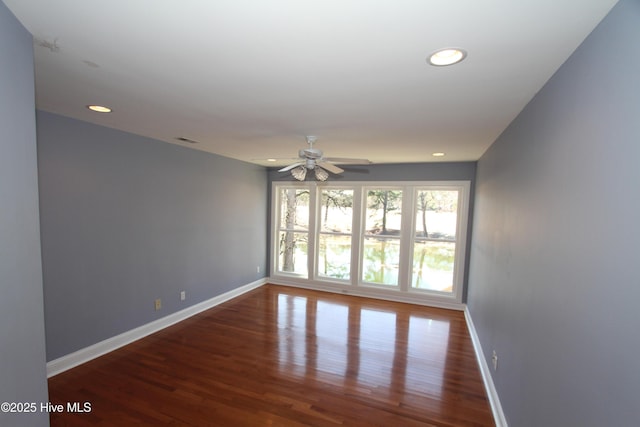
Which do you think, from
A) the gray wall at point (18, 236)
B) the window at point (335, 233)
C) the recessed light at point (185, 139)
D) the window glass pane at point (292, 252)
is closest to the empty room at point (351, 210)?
the gray wall at point (18, 236)

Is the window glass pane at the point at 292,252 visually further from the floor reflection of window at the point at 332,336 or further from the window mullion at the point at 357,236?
the floor reflection of window at the point at 332,336

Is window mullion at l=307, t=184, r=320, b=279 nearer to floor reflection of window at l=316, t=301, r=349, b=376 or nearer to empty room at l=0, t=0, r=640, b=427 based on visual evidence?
empty room at l=0, t=0, r=640, b=427

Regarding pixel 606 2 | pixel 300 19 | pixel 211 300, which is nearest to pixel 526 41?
pixel 606 2

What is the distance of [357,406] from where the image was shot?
Result: 2393 mm

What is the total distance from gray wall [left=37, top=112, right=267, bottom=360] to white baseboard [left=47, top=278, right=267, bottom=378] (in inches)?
2.5

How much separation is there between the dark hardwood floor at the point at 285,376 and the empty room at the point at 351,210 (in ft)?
0.09

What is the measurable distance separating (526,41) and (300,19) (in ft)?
3.22

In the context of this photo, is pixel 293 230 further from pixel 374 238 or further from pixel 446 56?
pixel 446 56

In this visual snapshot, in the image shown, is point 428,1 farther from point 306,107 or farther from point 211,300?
point 211,300

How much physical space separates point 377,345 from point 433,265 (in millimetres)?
2161

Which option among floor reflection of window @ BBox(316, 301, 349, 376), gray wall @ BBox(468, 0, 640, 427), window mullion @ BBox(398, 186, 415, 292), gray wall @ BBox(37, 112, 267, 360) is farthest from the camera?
window mullion @ BBox(398, 186, 415, 292)

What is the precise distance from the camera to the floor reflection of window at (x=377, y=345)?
2859 mm

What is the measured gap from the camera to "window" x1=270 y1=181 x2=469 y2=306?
4.91 meters

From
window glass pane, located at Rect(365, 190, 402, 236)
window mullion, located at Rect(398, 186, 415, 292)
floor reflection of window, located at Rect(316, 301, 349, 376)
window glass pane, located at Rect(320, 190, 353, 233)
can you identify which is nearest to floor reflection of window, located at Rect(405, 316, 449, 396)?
floor reflection of window, located at Rect(316, 301, 349, 376)
